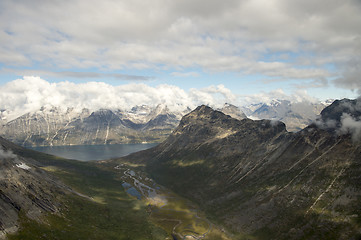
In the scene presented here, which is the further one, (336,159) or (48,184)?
(48,184)

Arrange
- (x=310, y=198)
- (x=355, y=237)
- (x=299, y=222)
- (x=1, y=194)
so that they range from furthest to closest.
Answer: (x=310, y=198), (x=299, y=222), (x=1, y=194), (x=355, y=237)

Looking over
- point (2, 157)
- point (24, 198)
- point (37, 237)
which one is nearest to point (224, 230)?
point (37, 237)

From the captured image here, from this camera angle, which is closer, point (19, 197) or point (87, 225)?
point (19, 197)

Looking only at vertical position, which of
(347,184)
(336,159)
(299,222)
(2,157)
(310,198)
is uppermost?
(2,157)

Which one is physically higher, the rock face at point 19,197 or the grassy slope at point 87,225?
the rock face at point 19,197

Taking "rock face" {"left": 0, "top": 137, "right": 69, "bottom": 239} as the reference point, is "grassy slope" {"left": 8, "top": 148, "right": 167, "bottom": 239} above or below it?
below

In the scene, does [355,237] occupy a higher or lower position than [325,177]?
lower

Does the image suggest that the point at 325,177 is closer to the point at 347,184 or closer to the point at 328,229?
the point at 347,184

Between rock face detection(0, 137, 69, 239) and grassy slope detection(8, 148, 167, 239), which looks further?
grassy slope detection(8, 148, 167, 239)

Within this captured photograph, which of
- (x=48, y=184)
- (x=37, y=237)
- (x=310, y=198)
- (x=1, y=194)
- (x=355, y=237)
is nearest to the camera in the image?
(x=355, y=237)

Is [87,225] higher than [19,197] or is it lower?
lower

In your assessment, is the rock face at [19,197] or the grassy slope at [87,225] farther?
the grassy slope at [87,225]
